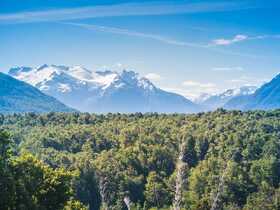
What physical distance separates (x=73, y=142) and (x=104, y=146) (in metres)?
9.35

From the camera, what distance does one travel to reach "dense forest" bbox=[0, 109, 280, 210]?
364 ft

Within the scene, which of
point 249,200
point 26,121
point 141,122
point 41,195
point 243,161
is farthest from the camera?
point 26,121

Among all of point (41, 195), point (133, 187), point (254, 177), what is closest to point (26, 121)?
point (133, 187)

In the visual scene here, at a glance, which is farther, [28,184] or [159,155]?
[159,155]

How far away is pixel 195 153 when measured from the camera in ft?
498

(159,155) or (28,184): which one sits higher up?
(28,184)

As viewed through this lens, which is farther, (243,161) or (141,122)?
(141,122)

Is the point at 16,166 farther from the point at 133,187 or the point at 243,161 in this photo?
the point at 243,161

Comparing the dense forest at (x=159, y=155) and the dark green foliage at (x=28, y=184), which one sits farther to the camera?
the dense forest at (x=159, y=155)

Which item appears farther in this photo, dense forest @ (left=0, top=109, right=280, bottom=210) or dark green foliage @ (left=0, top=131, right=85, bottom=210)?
dense forest @ (left=0, top=109, right=280, bottom=210)

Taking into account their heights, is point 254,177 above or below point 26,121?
below

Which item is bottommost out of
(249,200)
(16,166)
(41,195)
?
(249,200)

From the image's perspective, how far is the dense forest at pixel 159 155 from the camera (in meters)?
111

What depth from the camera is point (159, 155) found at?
137500mm
